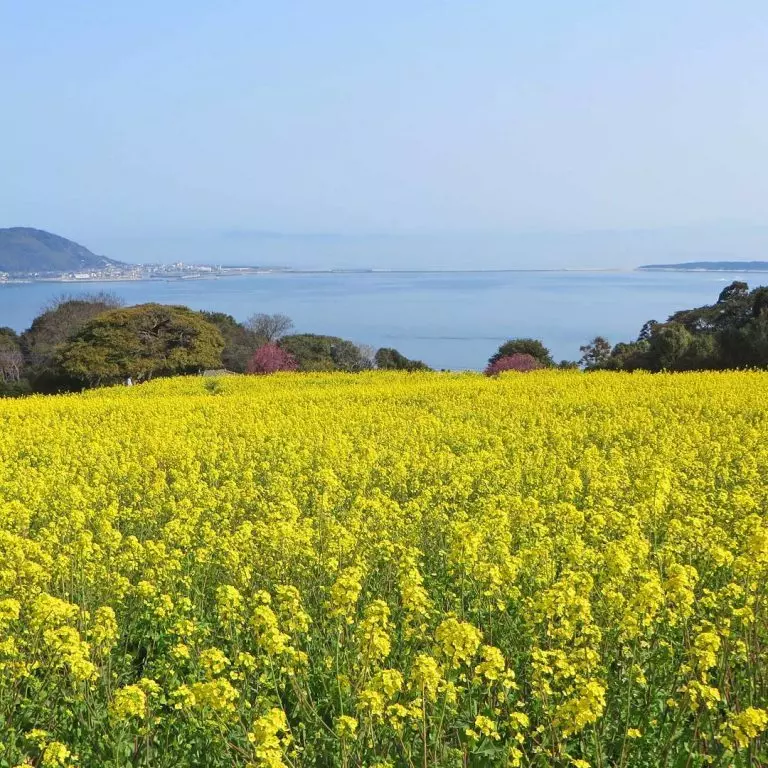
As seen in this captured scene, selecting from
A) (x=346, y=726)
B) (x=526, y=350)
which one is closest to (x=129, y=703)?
(x=346, y=726)

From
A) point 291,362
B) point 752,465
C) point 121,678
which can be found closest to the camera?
point 121,678

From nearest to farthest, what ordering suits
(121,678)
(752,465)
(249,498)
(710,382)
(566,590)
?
(566,590), (121,678), (249,498), (752,465), (710,382)

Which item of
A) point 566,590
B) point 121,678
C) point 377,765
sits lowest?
point 121,678

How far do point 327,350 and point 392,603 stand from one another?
51.7 meters

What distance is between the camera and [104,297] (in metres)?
66.8

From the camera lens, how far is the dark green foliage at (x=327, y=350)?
177 ft

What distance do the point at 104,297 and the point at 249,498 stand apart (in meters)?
64.0

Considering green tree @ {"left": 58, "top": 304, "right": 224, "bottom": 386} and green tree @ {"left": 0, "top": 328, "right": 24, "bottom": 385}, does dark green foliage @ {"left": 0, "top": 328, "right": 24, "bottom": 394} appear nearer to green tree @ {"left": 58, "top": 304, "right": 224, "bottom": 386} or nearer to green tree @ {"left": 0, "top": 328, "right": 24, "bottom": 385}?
green tree @ {"left": 0, "top": 328, "right": 24, "bottom": 385}

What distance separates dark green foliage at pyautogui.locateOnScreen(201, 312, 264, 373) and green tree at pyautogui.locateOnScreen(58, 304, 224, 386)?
7601 millimetres

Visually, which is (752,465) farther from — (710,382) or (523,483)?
(710,382)

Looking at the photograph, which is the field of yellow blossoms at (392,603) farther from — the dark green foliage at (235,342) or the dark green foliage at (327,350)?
the dark green foliage at (327,350)

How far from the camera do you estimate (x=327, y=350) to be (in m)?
56.6

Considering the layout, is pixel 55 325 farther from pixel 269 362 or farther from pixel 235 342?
pixel 269 362

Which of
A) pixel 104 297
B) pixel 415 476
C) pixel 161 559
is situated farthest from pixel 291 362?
pixel 161 559
